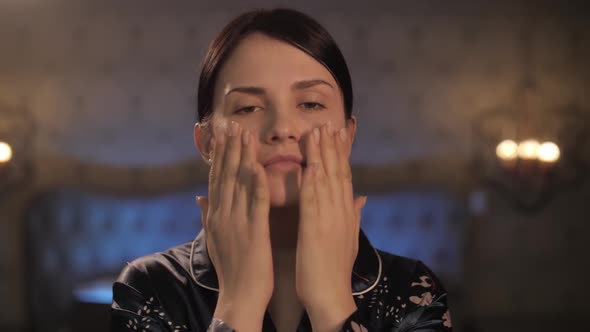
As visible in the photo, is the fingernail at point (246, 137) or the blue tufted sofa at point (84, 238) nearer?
the fingernail at point (246, 137)

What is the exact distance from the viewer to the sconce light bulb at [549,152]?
2967mm

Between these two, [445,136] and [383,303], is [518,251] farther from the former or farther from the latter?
[383,303]

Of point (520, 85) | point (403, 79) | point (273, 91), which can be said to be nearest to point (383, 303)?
point (273, 91)

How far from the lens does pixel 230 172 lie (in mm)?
817

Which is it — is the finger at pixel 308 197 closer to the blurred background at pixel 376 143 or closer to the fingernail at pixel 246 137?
the fingernail at pixel 246 137

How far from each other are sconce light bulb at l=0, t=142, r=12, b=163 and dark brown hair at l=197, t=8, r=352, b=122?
94.2 inches

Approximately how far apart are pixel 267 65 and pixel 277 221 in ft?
0.84

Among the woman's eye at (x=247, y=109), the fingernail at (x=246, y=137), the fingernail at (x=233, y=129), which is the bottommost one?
the fingernail at (x=246, y=137)

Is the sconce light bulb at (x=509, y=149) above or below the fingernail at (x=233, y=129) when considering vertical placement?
below

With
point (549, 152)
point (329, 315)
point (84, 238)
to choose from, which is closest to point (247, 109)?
point (329, 315)

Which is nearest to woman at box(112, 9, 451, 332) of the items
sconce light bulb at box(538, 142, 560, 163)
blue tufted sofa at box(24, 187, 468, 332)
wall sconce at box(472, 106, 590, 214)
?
blue tufted sofa at box(24, 187, 468, 332)

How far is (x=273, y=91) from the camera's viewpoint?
0.85 metres

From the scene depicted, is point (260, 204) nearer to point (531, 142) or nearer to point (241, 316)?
point (241, 316)

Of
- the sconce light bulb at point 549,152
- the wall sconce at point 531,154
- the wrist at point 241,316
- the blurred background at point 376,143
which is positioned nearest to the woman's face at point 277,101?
the wrist at point 241,316
